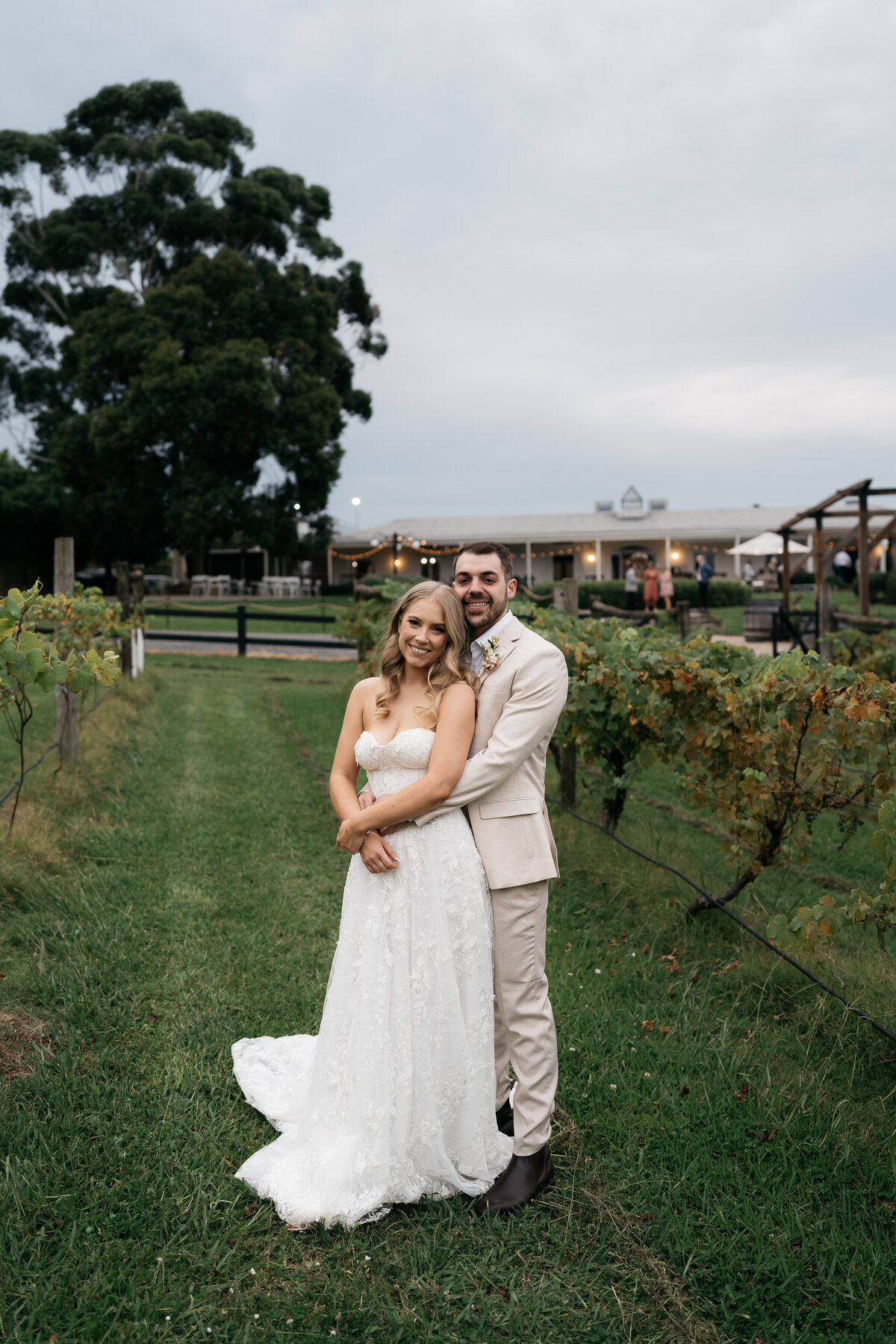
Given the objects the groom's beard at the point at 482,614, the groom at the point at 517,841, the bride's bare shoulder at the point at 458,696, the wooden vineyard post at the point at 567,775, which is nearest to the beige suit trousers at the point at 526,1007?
the groom at the point at 517,841

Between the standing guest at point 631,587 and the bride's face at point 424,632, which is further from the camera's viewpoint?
the standing guest at point 631,587

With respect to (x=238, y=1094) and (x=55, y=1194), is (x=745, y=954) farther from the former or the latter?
(x=55, y=1194)

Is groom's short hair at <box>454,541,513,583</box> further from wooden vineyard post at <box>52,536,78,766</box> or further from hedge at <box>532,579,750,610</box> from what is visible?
hedge at <box>532,579,750,610</box>

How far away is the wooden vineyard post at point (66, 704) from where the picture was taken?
7.03 meters

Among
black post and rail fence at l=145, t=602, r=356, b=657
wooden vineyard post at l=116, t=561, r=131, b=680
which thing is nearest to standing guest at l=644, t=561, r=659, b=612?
black post and rail fence at l=145, t=602, r=356, b=657

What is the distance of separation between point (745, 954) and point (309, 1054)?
7.21 ft

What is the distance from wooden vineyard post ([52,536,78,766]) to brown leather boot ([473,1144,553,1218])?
16.5 ft

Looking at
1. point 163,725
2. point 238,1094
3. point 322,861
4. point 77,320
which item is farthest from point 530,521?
point 238,1094

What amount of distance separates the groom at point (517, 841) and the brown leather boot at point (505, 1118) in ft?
0.97

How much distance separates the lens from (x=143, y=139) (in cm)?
3064

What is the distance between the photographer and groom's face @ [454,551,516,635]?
2990 millimetres

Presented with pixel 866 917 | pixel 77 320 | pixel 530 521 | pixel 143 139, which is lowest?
pixel 866 917

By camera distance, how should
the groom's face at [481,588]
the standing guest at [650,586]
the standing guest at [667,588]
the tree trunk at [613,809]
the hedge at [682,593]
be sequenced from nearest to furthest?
the groom's face at [481,588], the tree trunk at [613,809], the standing guest at [650,586], the standing guest at [667,588], the hedge at [682,593]

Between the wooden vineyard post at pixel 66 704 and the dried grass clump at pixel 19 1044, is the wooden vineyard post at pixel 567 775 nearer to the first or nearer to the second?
the wooden vineyard post at pixel 66 704
